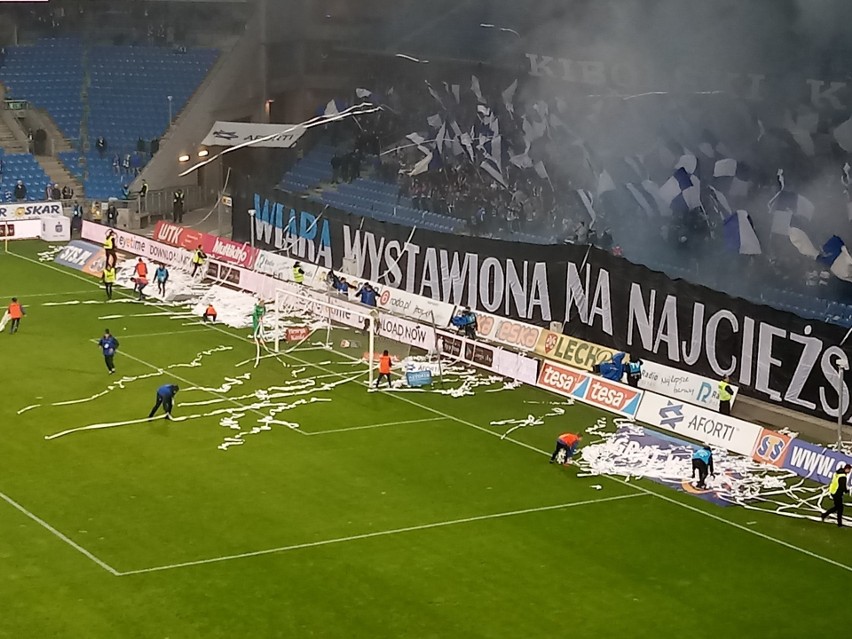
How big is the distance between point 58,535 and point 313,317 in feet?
63.1

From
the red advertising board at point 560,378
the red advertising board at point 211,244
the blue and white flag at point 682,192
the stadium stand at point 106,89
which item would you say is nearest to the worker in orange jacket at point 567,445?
the red advertising board at point 560,378

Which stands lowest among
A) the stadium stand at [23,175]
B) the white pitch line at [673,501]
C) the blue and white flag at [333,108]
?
the white pitch line at [673,501]

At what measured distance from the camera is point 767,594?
25703 mm

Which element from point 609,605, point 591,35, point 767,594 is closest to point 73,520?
point 609,605

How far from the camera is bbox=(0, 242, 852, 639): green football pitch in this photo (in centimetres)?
2438

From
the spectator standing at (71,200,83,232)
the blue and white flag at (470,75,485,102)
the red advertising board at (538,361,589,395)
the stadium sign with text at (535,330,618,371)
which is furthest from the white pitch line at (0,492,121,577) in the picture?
the spectator standing at (71,200,83,232)

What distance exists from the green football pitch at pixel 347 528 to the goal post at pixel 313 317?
3.06 meters

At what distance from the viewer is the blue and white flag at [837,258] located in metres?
41.6

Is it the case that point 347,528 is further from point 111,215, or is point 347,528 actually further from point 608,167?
point 111,215

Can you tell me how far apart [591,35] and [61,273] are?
20.8 m

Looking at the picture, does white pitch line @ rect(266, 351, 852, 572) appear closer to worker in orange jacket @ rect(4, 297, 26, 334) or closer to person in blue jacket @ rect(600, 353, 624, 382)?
person in blue jacket @ rect(600, 353, 624, 382)

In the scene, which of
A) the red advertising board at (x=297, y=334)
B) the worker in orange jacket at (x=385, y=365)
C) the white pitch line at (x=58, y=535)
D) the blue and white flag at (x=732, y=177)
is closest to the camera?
the white pitch line at (x=58, y=535)

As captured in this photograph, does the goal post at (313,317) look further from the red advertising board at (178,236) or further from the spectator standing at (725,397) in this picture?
the spectator standing at (725,397)

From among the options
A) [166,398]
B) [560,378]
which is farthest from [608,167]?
[166,398]
